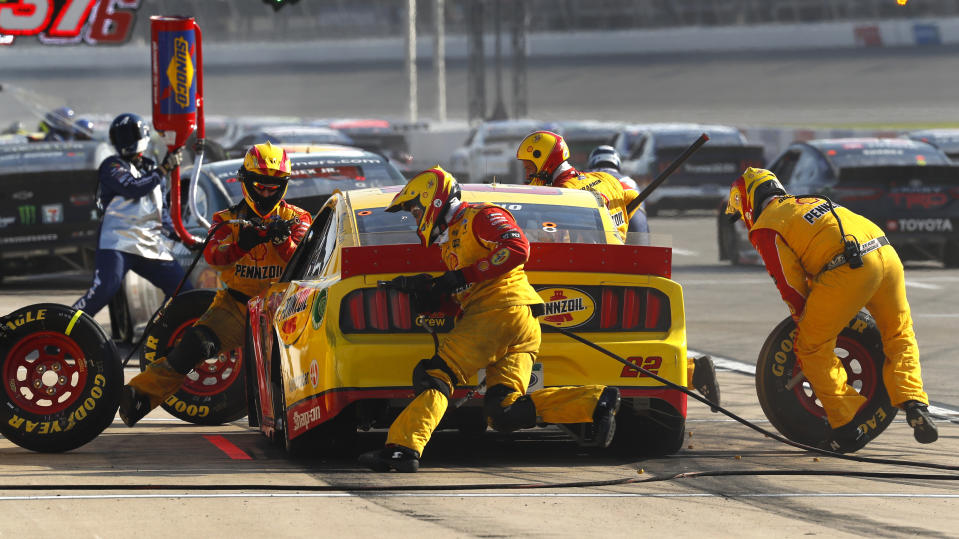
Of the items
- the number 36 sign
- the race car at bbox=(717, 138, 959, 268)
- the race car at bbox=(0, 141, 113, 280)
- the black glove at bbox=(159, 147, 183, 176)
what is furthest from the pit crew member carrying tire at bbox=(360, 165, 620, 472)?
the number 36 sign

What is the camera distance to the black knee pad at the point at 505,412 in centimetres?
763

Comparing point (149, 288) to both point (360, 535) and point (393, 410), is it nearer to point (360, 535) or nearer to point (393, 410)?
point (393, 410)

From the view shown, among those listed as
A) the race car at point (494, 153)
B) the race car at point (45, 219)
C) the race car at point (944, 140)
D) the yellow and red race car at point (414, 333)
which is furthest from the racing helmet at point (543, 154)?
the race car at point (494, 153)

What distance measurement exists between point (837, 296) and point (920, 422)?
70 centimetres

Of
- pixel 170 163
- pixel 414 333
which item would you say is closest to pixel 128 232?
pixel 170 163

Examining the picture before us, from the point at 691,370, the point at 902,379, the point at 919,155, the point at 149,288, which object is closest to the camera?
the point at 902,379

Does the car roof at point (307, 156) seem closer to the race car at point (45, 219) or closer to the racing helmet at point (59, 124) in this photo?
the race car at point (45, 219)

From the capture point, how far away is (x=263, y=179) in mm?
9484

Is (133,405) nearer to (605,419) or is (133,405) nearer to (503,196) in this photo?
(503,196)

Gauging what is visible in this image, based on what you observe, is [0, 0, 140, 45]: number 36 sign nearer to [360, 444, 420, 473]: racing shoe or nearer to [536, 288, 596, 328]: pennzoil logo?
[536, 288, 596, 328]: pennzoil logo

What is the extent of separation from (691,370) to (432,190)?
192 centimetres

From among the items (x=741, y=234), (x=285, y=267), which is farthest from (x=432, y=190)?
(x=741, y=234)

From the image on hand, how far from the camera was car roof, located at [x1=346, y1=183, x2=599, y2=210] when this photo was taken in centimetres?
876

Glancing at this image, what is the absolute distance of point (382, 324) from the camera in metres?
7.75
